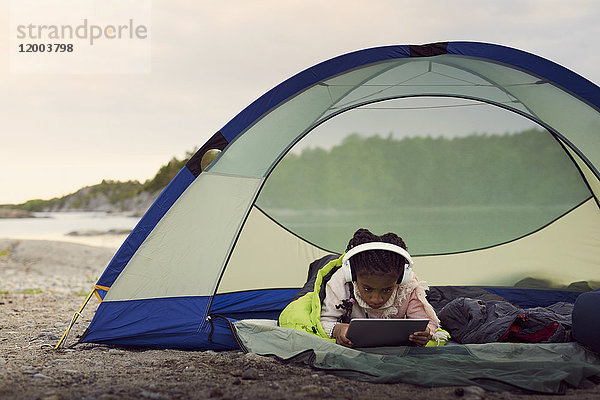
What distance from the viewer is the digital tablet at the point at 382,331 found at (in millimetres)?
2904

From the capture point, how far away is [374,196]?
5.24 m

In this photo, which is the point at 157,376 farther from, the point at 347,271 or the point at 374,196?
the point at 374,196

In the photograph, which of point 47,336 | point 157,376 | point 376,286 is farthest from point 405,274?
point 47,336

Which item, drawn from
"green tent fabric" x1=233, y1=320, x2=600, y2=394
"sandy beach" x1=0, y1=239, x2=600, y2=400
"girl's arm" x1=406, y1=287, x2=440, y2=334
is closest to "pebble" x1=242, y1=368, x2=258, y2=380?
"sandy beach" x1=0, y1=239, x2=600, y2=400

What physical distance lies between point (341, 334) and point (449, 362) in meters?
0.57

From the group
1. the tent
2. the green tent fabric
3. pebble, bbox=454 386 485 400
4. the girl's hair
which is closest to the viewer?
pebble, bbox=454 386 485 400

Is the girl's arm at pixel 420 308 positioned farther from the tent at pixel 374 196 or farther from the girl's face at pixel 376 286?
the tent at pixel 374 196

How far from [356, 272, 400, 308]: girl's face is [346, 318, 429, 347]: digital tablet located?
7.1 inches

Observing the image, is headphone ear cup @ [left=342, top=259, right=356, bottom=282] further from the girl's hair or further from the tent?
the tent

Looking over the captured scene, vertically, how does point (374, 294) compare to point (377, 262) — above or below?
below

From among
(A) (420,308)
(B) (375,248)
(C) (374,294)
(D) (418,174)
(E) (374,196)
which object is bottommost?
(A) (420,308)

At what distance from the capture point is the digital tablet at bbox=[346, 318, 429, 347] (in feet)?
9.53

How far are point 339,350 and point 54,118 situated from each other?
11.4 meters

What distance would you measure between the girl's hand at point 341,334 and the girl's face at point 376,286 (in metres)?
0.19
